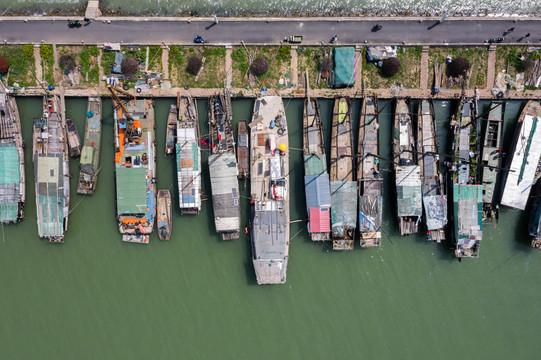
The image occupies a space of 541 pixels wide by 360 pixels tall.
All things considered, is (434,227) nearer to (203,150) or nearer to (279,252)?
(279,252)

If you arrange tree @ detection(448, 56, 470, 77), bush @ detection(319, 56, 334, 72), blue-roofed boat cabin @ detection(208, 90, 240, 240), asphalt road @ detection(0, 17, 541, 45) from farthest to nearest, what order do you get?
1. asphalt road @ detection(0, 17, 541, 45)
2. bush @ detection(319, 56, 334, 72)
3. blue-roofed boat cabin @ detection(208, 90, 240, 240)
4. tree @ detection(448, 56, 470, 77)

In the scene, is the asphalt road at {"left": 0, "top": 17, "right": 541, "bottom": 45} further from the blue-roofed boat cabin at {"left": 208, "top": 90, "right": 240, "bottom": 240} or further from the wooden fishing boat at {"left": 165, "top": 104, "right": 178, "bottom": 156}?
the wooden fishing boat at {"left": 165, "top": 104, "right": 178, "bottom": 156}

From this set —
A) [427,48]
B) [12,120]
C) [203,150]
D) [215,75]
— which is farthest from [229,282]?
[427,48]

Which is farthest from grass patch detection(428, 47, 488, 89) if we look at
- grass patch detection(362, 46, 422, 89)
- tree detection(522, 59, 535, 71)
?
tree detection(522, 59, 535, 71)

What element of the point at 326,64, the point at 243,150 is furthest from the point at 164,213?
the point at 326,64

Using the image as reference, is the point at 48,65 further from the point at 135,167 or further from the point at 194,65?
the point at 194,65

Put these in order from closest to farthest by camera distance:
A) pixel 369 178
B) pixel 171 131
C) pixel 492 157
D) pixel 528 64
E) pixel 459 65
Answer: pixel 459 65, pixel 528 64, pixel 369 178, pixel 492 157, pixel 171 131
